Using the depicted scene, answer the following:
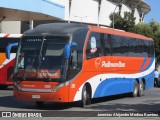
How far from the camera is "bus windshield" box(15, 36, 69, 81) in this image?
52.3ft

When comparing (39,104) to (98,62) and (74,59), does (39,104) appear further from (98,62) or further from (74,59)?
(98,62)

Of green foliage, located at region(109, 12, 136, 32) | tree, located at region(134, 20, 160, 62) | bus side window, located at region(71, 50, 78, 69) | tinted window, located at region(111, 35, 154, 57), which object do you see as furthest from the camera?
green foliage, located at region(109, 12, 136, 32)

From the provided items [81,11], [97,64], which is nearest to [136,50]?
[97,64]

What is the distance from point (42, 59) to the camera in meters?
16.1

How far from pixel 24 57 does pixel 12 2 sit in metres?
15.1

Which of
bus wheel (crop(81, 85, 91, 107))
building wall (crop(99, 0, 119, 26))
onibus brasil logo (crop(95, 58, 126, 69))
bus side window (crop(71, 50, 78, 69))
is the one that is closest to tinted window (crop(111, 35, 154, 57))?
onibus brasil logo (crop(95, 58, 126, 69))

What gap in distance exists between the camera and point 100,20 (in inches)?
3583

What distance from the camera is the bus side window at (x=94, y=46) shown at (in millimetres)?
17547

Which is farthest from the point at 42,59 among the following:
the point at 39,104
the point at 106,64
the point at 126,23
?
the point at 126,23

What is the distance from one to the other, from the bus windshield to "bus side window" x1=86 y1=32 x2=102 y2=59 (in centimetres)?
149

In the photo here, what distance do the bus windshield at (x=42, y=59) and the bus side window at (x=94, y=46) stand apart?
1487 millimetres

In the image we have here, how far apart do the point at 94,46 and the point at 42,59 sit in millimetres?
2686

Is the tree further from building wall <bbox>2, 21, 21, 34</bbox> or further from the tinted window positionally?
the tinted window

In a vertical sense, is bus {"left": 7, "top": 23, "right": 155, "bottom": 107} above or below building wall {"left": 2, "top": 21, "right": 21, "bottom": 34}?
below
